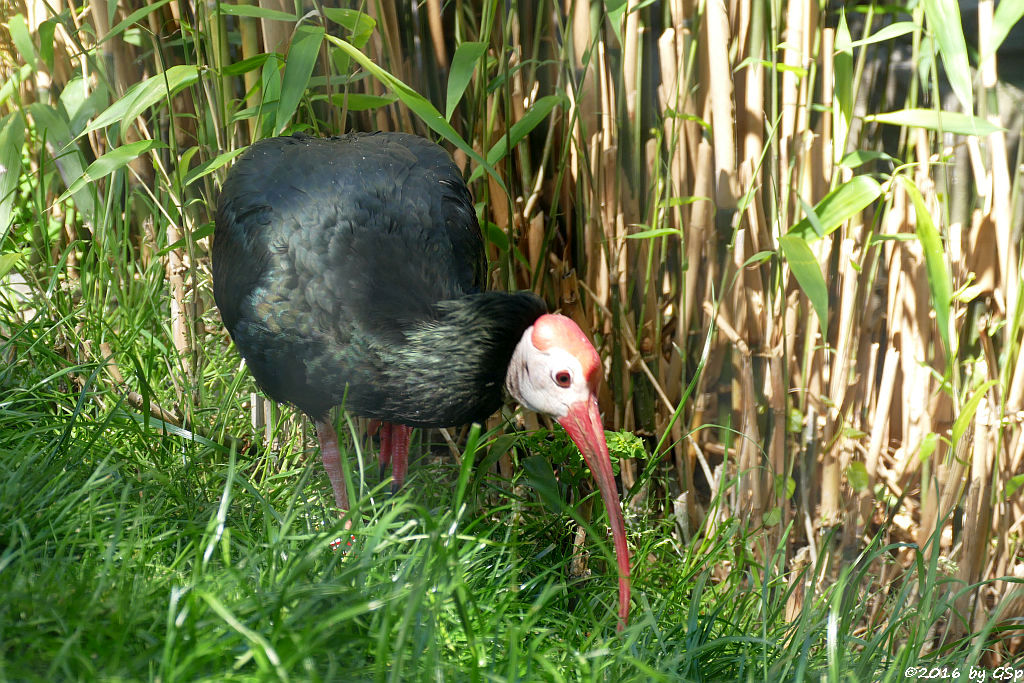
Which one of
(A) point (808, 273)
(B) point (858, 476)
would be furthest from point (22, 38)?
(B) point (858, 476)

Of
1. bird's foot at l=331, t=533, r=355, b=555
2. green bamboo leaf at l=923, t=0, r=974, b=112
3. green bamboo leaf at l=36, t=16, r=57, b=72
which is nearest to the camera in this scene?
bird's foot at l=331, t=533, r=355, b=555

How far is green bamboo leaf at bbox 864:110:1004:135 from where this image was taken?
1.69 metres

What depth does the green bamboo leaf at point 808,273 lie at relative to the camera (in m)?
1.75

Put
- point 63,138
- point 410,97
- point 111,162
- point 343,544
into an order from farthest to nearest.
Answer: point 63,138 < point 111,162 < point 410,97 < point 343,544

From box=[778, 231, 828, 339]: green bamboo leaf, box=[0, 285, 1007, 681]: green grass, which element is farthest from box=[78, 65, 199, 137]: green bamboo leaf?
box=[778, 231, 828, 339]: green bamboo leaf

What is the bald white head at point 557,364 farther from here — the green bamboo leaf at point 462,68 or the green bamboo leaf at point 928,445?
the green bamboo leaf at point 928,445

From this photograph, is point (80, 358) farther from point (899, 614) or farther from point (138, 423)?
point (899, 614)

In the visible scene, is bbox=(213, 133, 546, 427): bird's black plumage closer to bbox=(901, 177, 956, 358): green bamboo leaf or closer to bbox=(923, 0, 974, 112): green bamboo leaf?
bbox=(901, 177, 956, 358): green bamboo leaf

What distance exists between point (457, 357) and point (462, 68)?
1.94ft

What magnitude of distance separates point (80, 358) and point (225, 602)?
138 centimetres

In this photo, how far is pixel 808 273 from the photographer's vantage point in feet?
5.78

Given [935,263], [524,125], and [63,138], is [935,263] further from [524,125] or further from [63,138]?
[63,138]

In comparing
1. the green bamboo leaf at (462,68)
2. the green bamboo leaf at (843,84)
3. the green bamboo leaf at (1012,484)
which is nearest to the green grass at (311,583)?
the green bamboo leaf at (1012,484)

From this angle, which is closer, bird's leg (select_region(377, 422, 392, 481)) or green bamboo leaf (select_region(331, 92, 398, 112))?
green bamboo leaf (select_region(331, 92, 398, 112))
